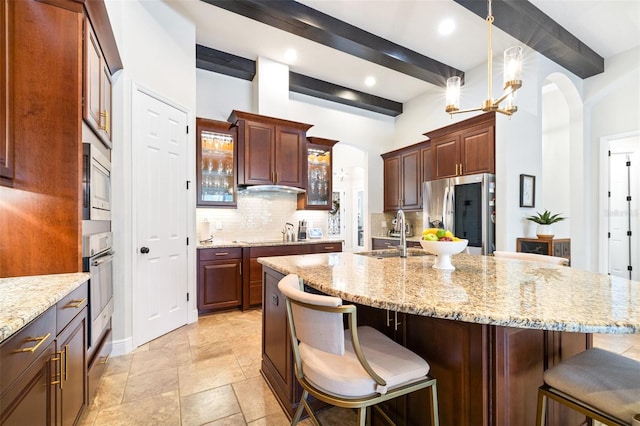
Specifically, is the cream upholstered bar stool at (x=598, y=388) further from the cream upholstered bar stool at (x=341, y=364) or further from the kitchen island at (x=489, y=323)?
the cream upholstered bar stool at (x=341, y=364)

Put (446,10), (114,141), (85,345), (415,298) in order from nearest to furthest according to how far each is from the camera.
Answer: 1. (415,298)
2. (85,345)
3. (114,141)
4. (446,10)

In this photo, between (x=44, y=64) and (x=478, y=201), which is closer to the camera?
(x=44, y=64)

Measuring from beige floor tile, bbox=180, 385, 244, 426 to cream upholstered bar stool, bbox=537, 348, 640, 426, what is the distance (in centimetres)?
167

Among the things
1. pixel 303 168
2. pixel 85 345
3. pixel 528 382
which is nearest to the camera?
pixel 528 382

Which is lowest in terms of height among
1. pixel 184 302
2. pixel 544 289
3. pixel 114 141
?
pixel 184 302

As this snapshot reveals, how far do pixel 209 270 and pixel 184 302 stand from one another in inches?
18.5

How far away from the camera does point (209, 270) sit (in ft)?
11.7

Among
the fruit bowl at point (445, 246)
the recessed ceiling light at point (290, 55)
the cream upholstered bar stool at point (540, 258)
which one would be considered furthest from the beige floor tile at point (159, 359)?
the recessed ceiling light at point (290, 55)

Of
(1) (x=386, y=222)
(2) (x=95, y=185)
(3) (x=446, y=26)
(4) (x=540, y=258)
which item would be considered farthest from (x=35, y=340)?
(1) (x=386, y=222)

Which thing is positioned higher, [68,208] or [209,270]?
[68,208]

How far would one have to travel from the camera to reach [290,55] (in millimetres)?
4047

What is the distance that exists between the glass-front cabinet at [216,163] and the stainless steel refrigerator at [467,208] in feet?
9.70

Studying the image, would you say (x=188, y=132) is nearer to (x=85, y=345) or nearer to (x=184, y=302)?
(x=184, y=302)

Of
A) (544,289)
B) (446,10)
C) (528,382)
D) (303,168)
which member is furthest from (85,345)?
(446,10)
